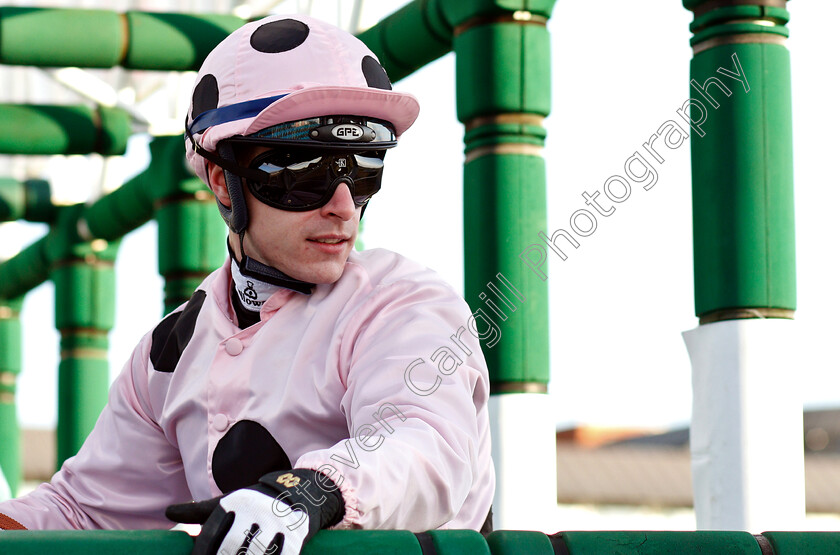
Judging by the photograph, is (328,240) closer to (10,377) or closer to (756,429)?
(756,429)

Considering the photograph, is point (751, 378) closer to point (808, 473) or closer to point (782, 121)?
point (782, 121)

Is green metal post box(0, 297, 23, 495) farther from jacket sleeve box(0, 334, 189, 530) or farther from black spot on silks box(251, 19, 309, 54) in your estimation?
black spot on silks box(251, 19, 309, 54)

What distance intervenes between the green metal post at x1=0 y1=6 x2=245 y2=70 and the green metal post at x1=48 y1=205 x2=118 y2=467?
326 centimetres

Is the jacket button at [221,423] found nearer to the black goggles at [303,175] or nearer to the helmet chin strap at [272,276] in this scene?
the helmet chin strap at [272,276]

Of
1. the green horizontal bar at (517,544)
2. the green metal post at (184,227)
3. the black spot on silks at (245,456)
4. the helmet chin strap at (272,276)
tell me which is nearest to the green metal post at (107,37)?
the green metal post at (184,227)

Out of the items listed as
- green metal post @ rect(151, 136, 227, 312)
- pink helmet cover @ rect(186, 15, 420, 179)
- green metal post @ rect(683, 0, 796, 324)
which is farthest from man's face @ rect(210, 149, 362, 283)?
green metal post @ rect(151, 136, 227, 312)

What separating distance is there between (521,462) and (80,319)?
5.95 meters

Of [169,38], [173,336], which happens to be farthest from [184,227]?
[173,336]

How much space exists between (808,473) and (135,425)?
12390mm

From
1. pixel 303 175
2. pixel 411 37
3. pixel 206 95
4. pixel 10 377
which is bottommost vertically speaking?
pixel 10 377

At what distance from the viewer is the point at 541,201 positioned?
4.58 meters

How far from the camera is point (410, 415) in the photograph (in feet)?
5.64

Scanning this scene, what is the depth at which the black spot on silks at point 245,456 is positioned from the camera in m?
1.96

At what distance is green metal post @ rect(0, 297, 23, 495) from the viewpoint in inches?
426
